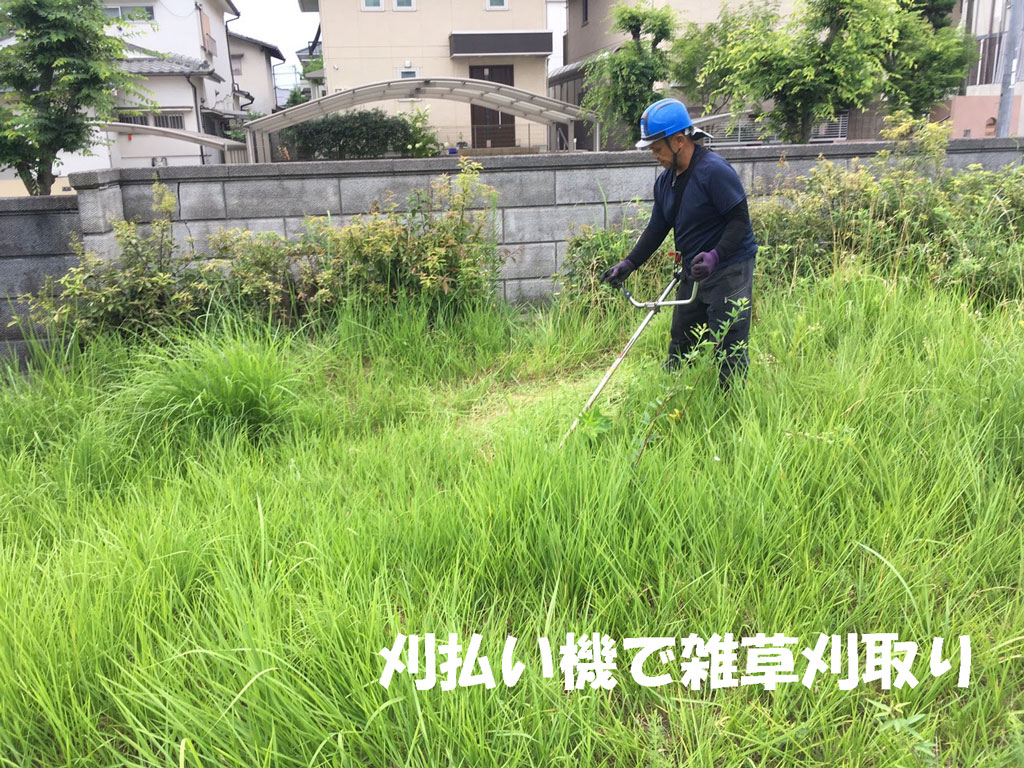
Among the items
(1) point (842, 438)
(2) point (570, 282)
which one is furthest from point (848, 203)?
(1) point (842, 438)

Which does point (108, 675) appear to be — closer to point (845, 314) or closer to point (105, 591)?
point (105, 591)

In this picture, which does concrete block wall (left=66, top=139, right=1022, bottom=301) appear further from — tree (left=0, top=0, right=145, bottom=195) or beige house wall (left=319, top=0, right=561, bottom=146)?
beige house wall (left=319, top=0, right=561, bottom=146)

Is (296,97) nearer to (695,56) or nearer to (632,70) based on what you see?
(632,70)

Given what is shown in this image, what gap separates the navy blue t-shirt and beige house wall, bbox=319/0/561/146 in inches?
922

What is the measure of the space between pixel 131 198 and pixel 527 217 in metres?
2.94

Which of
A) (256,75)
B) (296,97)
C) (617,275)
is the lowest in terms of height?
(617,275)

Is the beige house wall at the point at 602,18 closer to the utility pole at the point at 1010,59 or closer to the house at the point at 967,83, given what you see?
the house at the point at 967,83

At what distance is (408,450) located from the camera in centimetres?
346

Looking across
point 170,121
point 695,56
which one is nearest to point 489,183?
point 695,56

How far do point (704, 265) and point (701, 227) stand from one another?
1.80 feet

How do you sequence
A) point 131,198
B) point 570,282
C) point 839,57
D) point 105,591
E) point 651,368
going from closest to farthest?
point 105,591 → point 651,368 → point 131,198 → point 570,282 → point 839,57

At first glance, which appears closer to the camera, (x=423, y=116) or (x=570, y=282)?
(x=570, y=282)

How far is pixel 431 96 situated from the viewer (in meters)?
19.0

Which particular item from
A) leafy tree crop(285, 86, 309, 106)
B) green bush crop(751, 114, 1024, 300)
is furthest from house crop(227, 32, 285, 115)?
green bush crop(751, 114, 1024, 300)
